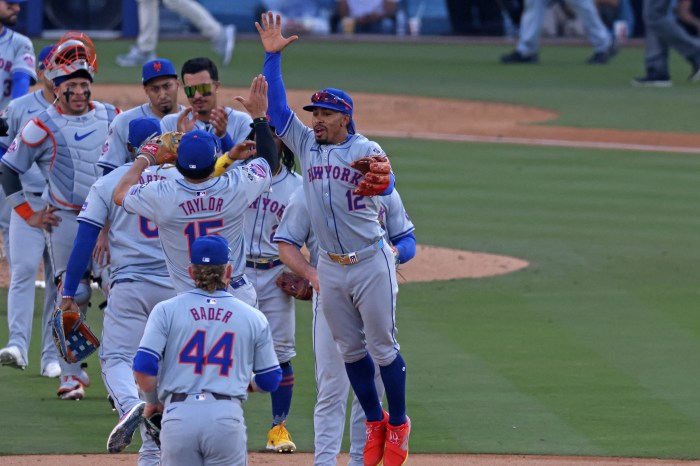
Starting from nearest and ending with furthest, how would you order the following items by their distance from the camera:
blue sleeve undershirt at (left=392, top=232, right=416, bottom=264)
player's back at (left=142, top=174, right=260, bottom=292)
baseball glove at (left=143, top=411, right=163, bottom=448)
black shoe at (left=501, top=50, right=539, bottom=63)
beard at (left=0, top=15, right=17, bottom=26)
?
baseball glove at (left=143, top=411, right=163, bottom=448), player's back at (left=142, top=174, right=260, bottom=292), blue sleeve undershirt at (left=392, top=232, right=416, bottom=264), beard at (left=0, top=15, right=17, bottom=26), black shoe at (left=501, top=50, right=539, bottom=63)

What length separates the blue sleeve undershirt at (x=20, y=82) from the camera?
10.8m

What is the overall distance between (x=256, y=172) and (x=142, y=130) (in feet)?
3.01

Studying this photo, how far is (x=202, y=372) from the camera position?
5680mm

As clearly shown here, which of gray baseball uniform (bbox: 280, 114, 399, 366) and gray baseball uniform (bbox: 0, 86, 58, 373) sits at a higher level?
gray baseball uniform (bbox: 280, 114, 399, 366)

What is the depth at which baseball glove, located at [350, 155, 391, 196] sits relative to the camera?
666 cm

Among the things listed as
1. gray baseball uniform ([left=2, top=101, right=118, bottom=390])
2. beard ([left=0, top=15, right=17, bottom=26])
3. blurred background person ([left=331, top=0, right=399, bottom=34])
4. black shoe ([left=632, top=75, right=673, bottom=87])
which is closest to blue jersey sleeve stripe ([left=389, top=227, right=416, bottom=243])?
gray baseball uniform ([left=2, top=101, right=118, bottom=390])

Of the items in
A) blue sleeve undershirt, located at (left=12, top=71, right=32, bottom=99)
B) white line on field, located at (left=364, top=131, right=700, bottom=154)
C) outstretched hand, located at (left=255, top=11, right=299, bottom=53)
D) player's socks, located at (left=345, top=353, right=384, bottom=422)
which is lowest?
white line on field, located at (left=364, top=131, right=700, bottom=154)

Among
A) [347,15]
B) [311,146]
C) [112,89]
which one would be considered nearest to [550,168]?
[112,89]

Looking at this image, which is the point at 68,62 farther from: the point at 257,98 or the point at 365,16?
the point at 365,16

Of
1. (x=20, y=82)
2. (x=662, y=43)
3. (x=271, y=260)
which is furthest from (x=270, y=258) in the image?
(x=662, y=43)

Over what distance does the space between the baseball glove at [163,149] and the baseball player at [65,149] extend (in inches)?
60.4

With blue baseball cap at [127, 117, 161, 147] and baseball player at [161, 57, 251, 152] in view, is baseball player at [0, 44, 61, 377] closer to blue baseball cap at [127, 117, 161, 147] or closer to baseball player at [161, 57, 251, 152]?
baseball player at [161, 57, 251, 152]

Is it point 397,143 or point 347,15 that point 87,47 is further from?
point 347,15

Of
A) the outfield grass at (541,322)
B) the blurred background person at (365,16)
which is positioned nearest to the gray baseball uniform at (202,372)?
the outfield grass at (541,322)
